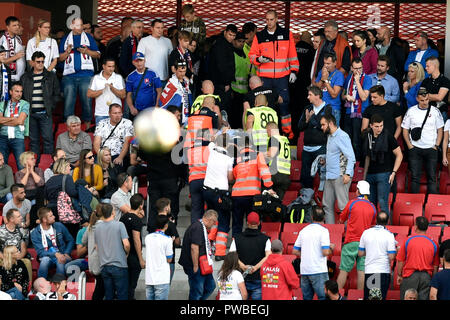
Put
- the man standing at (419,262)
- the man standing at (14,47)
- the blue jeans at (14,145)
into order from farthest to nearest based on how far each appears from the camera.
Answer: the man standing at (14,47), the blue jeans at (14,145), the man standing at (419,262)

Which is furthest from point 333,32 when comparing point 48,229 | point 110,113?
point 48,229

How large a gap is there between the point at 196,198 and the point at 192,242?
172 centimetres

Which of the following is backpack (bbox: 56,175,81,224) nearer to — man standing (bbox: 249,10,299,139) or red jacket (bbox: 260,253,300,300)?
red jacket (bbox: 260,253,300,300)

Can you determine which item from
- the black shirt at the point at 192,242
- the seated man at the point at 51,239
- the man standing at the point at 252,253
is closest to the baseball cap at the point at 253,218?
the man standing at the point at 252,253

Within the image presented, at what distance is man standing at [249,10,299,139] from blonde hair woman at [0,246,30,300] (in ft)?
17.8

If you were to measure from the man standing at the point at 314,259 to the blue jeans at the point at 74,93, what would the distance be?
18.9 feet

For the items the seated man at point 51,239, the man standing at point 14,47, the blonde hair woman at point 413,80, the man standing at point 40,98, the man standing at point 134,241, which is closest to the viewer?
the man standing at point 134,241

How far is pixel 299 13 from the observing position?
21.2m

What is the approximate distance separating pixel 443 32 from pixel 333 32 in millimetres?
3794

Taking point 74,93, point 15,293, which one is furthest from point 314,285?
point 74,93

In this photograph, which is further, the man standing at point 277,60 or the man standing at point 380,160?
the man standing at point 277,60

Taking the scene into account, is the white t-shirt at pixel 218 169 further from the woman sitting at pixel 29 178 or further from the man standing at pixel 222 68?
the man standing at pixel 222 68

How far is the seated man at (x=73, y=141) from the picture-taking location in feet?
55.9
